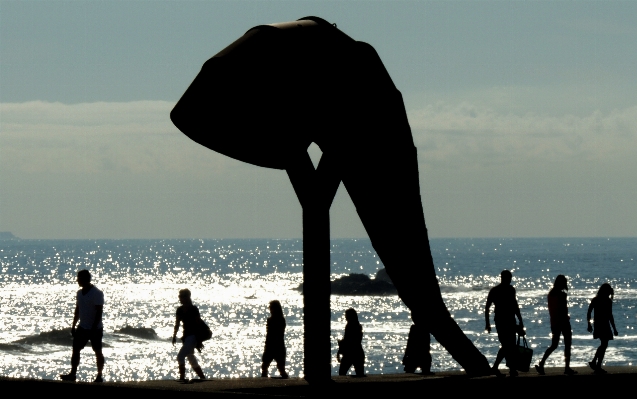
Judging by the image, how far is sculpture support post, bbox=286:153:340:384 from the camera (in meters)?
12.0

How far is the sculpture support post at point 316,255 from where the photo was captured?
12.0m

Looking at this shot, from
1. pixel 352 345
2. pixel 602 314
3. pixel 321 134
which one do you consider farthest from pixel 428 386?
pixel 602 314

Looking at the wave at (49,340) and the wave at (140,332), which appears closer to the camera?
the wave at (49,340)

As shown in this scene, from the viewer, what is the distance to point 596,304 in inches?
650

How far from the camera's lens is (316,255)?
12.0 m

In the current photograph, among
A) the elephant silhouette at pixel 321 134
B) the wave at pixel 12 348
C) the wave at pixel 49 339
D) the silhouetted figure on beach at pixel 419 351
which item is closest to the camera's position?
the elephant silhouette at pixel 321 134

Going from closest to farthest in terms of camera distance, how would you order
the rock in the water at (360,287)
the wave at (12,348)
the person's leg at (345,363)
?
the person's leg at (345,363) < the wave at (12,348) < the rock in the water at (360,287)

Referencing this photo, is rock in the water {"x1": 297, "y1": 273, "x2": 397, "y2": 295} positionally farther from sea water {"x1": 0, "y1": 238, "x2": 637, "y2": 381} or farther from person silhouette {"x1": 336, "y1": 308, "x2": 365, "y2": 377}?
person silhouette {"x1": 336, "y1": 308, "x2": 365, "y2": 377}

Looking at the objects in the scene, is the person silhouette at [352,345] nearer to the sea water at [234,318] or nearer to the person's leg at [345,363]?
the person's leg at [345,363]

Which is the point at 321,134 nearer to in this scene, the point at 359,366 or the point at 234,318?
the point at 359,366

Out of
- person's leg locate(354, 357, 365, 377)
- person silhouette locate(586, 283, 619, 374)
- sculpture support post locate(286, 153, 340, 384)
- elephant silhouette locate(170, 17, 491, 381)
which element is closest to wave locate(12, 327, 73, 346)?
person's leg locate(354, 357, 365, 377)

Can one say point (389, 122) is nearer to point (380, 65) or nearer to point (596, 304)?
point (380, 65)

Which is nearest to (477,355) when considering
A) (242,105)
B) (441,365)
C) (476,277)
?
(242,105)

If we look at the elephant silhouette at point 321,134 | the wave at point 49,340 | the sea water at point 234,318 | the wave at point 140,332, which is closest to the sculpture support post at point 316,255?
the elephant silhouette at point 321,134
